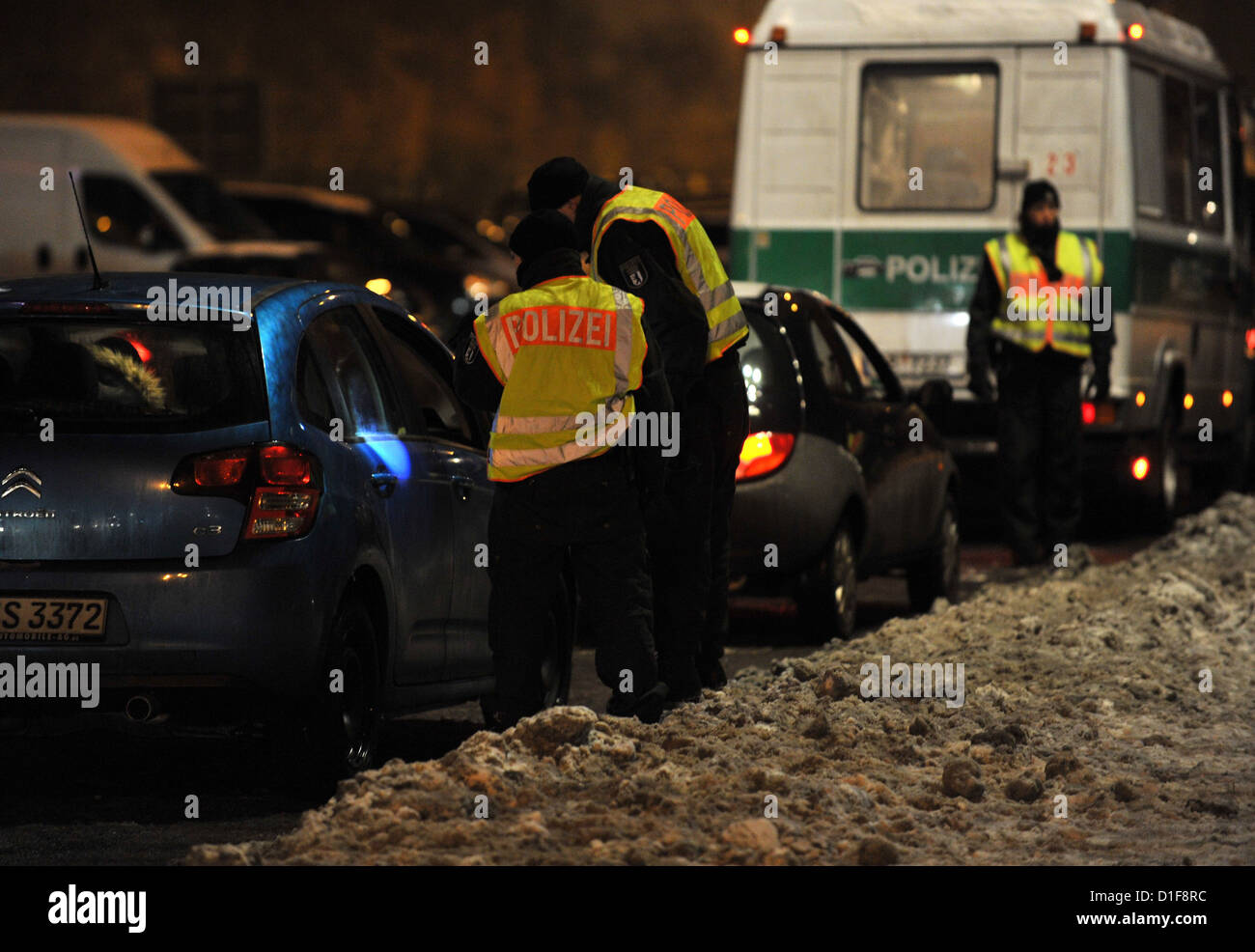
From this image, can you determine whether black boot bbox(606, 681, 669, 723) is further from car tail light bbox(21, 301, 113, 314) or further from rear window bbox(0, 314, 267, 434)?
car tail light bbox(21, 301, 113, 314)

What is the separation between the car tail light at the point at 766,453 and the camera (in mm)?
9383

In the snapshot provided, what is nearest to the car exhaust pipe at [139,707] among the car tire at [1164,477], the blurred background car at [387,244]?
the car tire at [1164,477]

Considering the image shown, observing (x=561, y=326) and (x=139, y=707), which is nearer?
(x=139, y=707)

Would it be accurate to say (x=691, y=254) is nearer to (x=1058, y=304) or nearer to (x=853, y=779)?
(x=853, y=779)

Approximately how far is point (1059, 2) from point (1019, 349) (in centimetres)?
263

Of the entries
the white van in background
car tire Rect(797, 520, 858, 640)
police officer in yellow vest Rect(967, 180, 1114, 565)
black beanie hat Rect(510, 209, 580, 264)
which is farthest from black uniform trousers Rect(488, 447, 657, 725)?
the white van in background

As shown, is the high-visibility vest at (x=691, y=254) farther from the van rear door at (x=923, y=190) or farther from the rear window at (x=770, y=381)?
the van rear door at (x=923, y=190)

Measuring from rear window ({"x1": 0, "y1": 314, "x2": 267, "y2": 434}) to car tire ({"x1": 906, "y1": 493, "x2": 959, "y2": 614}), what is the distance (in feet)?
17.4

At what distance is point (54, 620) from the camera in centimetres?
597

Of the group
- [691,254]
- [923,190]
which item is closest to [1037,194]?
[923,190]

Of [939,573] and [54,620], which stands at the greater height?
[54,620]

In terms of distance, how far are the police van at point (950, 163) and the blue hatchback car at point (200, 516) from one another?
7498 mm

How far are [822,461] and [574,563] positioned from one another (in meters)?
3.00

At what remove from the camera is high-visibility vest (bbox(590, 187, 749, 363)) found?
7184 millimetres
